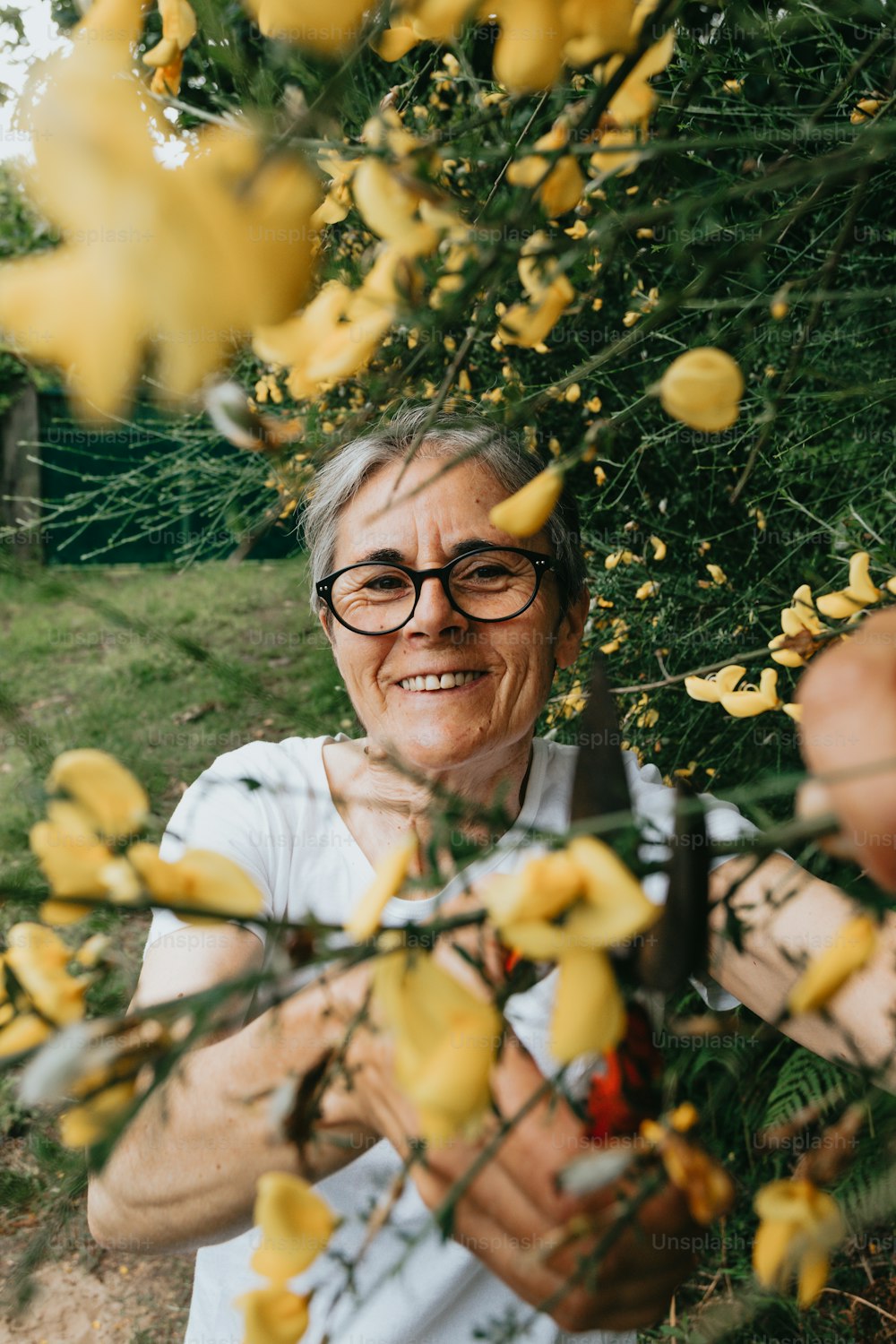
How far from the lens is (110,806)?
0.28 meters

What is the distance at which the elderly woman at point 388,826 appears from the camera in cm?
59

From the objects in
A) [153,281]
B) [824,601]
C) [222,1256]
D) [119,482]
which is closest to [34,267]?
[153,281]

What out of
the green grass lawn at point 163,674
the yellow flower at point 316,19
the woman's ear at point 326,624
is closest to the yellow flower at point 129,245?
the yellow flower at point 316,19

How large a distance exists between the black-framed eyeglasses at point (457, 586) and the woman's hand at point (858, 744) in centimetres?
66

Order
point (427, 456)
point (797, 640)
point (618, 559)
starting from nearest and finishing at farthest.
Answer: point (797, 640) < point (427, 456) < point (618, 559)

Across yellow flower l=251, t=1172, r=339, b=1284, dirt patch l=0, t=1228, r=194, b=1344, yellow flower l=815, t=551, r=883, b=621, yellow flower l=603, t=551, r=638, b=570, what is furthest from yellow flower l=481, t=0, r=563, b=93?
dirt patch l=0, t=1228, r=194, b=1344

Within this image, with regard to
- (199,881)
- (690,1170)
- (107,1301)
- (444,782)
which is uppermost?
(199,881)

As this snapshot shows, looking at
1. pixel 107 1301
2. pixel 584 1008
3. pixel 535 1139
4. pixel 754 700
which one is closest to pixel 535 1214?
pixel 535 1139

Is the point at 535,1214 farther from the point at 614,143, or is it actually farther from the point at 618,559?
the point at 618,559

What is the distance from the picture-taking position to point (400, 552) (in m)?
0.92

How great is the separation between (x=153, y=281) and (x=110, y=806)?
0.48 feet

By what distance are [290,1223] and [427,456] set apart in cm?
77

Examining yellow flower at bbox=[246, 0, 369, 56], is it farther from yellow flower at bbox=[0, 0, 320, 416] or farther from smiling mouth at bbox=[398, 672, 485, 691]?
smiling mouth at bbox=[398, 672, 485, 691]

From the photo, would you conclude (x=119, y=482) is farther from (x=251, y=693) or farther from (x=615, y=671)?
(x=251, y=693)
